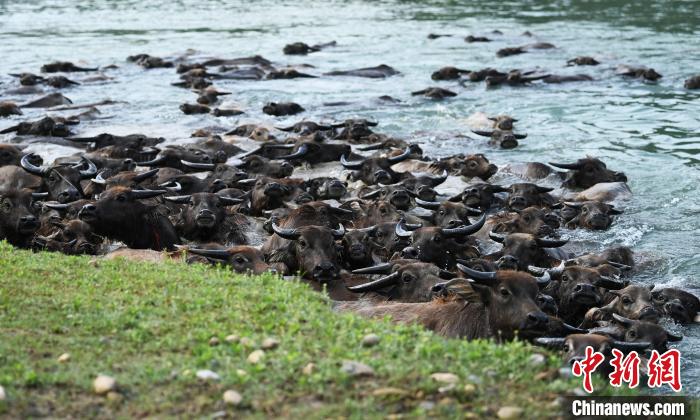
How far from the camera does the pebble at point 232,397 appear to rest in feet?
20.5

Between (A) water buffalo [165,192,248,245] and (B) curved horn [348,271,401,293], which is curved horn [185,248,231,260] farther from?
(A) water buffalo [165,192,248,245]

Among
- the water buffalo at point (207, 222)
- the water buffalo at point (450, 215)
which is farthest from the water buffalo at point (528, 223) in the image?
the water buffalo at point (207, 222)

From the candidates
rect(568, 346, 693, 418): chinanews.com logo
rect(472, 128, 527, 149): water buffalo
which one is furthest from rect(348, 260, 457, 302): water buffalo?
rect(472, 128, 527, 149): water buffalo

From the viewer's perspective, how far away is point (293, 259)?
38.0ft

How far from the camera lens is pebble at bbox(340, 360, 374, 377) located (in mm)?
6652

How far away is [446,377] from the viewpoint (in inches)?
260

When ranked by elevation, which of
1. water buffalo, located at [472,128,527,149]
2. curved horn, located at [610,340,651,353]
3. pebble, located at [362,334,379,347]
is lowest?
water buffalo, located at [472,128,527,149]

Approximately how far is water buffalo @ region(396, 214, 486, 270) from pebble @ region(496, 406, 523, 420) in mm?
5294

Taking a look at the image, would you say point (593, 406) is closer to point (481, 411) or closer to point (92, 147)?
point (481, 411)

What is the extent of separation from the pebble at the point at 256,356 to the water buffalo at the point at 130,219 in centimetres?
611

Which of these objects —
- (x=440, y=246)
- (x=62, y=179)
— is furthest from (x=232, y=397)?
(x=62, y=179)

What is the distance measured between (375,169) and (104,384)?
10939 mm

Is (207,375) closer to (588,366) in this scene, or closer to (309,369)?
(309,369)

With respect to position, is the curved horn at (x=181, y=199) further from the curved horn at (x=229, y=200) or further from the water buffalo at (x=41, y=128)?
the water buffalo at (x=41, y=128)
